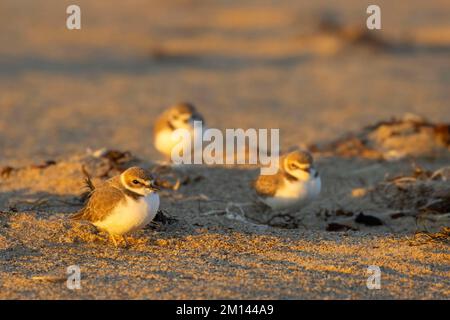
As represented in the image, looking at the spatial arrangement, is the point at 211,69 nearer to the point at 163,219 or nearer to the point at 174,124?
the point at 174,124

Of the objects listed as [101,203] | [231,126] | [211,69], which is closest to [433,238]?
[101,203]

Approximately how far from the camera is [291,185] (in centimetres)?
705

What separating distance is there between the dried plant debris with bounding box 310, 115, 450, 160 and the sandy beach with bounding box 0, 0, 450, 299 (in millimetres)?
24

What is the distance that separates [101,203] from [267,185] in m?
1.83

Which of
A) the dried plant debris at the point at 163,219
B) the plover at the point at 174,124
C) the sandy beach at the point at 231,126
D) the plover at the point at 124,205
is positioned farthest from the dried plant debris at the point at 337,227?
the plover at the point at 174,124

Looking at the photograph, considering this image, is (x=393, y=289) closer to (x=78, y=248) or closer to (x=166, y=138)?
(x=78, y=248)

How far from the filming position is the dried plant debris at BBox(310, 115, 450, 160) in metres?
8.96

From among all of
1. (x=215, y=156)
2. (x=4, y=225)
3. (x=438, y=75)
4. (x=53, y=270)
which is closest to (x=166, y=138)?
(x=215, y=156)

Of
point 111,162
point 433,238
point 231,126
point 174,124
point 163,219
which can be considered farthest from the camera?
point 231,126

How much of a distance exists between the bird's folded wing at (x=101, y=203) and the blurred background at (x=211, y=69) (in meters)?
3.65

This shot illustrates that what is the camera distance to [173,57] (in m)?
16.7

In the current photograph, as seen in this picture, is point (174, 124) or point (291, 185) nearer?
point (291, 185)

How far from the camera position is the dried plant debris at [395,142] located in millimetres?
8961

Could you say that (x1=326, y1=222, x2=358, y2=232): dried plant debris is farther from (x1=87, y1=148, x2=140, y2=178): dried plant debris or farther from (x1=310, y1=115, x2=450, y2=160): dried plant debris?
(x1=310, y1=115, x2=450, y2=160): dried plant debris
